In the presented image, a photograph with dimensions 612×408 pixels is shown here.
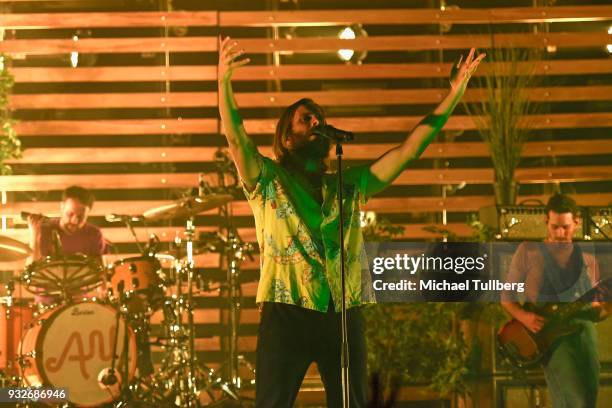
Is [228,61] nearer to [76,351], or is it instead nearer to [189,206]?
[189,206]

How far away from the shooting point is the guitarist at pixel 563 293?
590 centimetres

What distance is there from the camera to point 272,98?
28.8 ft

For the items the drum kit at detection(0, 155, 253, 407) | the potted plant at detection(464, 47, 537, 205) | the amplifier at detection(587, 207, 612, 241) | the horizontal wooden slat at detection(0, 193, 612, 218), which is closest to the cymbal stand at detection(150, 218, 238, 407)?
the drum kit at detection(0, 155, 253, 407)

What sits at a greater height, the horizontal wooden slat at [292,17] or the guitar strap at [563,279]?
the horizontal wooden slat at [292,17]

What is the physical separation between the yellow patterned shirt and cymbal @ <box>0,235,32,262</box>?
405 centimetres

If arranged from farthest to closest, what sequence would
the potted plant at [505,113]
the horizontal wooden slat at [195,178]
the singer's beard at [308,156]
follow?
the horizontal wooden slat at [195,178]
the potted plant at [505,113]
the singer's beard at [308,156]

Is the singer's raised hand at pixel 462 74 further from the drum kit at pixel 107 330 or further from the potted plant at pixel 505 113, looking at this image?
the potted plant at pixel 505 113

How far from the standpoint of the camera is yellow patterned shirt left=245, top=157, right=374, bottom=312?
154 inches

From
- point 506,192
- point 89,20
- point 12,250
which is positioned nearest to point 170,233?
point 12,250

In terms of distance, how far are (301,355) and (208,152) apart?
16.8 feet

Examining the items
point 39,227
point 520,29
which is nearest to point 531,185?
point 520,29

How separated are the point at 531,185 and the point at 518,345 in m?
3.15

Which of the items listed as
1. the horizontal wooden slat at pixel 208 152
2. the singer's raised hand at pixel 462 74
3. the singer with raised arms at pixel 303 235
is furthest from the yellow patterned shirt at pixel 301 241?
the horizontal wooden slat at pixel 208 152

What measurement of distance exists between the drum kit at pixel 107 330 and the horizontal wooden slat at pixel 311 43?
71.6 inches
